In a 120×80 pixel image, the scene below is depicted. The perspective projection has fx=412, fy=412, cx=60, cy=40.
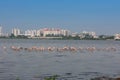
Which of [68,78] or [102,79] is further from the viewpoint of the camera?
[68,78]

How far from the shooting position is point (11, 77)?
27438mm

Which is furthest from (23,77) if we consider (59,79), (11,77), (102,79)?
(102,79)

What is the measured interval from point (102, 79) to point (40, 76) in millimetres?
5314

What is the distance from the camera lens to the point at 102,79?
24578 mm

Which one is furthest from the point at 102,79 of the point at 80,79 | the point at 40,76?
the point at 40,76

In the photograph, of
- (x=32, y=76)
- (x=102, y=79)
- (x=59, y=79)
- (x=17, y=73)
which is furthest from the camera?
(x=17, y=73)

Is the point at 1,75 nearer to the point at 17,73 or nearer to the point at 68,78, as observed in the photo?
the point at 17,73

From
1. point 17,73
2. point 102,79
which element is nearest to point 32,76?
point 17,73

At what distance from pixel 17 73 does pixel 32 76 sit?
236 centimetres

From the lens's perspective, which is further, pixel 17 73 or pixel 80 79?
pixel 17 73

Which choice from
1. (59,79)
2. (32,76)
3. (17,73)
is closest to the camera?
(59,79)

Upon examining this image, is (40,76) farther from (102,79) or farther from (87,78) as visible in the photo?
(102,79)

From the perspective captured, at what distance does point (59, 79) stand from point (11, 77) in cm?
337

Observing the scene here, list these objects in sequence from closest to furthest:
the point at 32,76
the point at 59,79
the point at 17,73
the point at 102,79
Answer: the point at 102,79 → the point at 59,79 → the point at 32,76 → the point at 17,73
